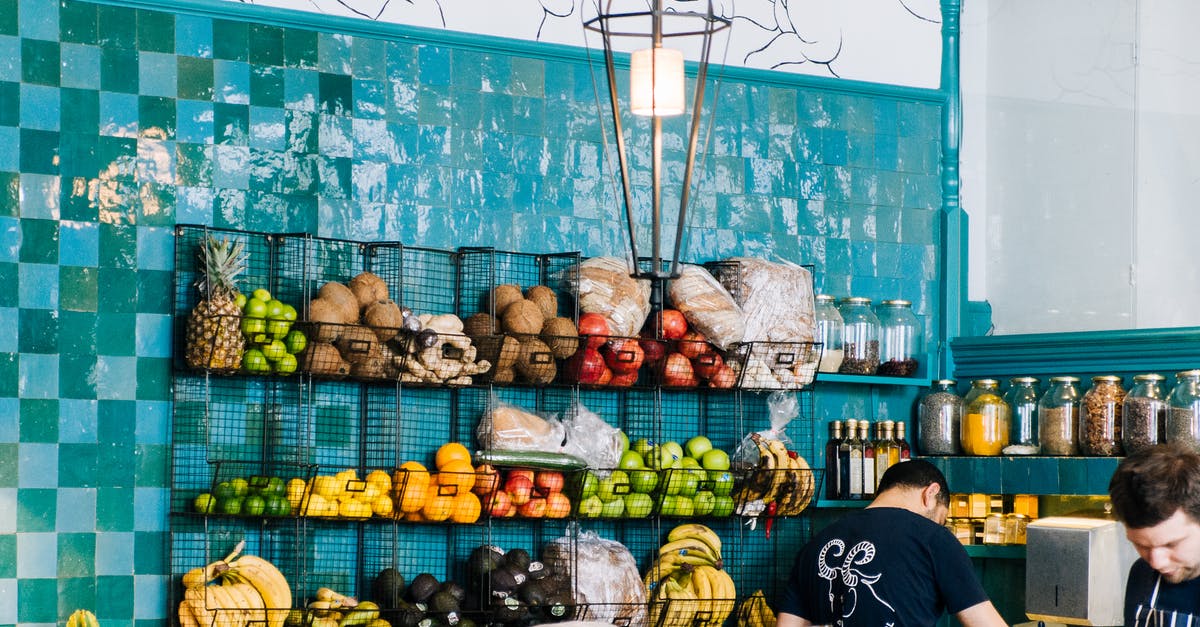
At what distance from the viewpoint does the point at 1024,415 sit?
504cm

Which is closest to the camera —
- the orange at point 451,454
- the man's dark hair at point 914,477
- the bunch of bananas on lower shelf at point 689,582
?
the man's dark hair at point 914,477

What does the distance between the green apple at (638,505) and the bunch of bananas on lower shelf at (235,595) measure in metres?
1.10

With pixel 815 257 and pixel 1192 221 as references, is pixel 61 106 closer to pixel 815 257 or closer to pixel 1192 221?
pixel 815 257

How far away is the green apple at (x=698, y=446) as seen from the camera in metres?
4.88

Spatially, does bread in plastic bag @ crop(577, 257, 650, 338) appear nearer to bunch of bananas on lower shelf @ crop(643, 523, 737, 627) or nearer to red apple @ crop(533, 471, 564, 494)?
red apple @ crop(533, 471, 564, 494)

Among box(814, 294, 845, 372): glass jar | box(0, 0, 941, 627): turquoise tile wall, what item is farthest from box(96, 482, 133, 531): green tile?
box(814, 294, 845, 372): glass jar

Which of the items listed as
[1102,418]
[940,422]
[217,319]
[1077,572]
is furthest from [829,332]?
[217,319]

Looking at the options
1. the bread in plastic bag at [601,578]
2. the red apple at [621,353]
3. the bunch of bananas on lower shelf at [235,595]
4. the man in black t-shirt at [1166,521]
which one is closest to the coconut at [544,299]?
the red apple at [621,353]

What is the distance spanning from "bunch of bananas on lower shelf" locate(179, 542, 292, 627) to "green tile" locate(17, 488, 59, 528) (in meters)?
0.42

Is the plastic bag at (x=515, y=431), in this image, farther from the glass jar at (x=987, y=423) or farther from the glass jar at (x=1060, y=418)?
the glass jar at (x=1060, y=418)

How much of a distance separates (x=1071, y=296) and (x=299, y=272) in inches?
106

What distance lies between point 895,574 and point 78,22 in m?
2.83

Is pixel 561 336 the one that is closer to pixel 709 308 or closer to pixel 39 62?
pixel 709 308

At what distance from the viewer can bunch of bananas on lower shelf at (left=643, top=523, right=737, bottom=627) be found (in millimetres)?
4715
